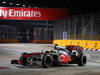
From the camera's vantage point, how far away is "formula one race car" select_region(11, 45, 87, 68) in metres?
14.6

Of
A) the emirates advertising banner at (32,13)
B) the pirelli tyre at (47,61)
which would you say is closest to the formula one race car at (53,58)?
the pirelli tyre at (47,61)

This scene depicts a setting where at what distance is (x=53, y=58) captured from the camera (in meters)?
15.0

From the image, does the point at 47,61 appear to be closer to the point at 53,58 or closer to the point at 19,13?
the point at 53,58

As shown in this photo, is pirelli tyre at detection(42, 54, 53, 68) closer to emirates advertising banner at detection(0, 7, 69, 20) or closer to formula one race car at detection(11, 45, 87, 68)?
formula one race car at detection(11, 45, 87, 68)

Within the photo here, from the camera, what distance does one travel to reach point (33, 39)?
76938mm

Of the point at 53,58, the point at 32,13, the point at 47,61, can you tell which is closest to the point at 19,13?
the point at 32,13

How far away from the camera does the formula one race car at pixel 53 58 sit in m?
14.6

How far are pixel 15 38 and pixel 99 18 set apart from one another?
3844 cm

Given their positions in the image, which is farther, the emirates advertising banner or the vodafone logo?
the vodafone logo

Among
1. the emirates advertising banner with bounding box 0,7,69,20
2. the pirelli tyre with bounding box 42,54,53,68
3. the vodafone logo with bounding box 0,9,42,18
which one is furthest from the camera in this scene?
the vodafone logo with bounding box 0,9,42,18

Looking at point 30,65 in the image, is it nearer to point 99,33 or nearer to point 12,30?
point 99,33

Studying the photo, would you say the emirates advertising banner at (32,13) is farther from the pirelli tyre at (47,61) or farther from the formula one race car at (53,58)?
the pirelli tyre at (47,61)

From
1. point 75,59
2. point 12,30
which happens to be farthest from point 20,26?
point 75,59

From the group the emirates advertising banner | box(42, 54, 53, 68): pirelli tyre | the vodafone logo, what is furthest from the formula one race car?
the vodafone logo
